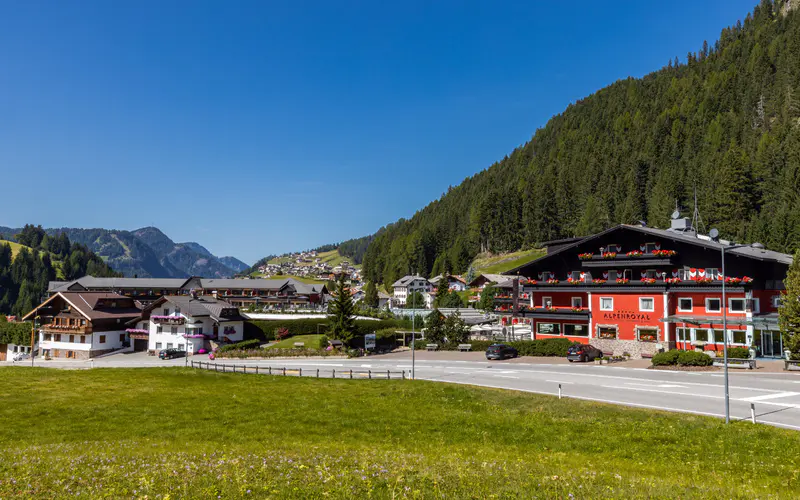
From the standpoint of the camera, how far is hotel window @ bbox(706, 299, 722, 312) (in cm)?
4951

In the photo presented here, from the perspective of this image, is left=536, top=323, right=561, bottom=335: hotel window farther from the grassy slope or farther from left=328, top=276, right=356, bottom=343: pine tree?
the grassy slope

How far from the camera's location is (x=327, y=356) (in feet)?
209

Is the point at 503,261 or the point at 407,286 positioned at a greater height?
the point at 503,261

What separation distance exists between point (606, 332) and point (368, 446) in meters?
45.1

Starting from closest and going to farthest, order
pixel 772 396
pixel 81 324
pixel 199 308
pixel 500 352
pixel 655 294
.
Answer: pixel 772 396, pixel 655 294, pixel 500 352, pixel 199 308, pixel 81 324

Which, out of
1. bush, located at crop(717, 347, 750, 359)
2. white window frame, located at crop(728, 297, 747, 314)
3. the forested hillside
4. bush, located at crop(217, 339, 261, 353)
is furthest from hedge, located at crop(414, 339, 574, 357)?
the forested hillside

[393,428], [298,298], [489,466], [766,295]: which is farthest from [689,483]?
[298,298]

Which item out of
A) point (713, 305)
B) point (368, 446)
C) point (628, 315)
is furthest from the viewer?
point (628, 315)

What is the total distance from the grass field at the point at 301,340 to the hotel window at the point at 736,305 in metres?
49.5

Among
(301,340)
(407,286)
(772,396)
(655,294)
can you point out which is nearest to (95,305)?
(301,340)

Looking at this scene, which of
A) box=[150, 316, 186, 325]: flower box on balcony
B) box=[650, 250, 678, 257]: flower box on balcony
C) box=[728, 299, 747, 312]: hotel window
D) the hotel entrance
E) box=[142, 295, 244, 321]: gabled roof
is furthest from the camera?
box=[142, 295, 244, 321]: gabled roof

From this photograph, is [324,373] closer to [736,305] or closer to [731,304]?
[731,304]

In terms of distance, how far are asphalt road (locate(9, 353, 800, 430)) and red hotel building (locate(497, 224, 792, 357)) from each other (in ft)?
33.4

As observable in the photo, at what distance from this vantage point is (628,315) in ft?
178
